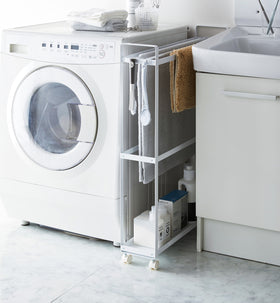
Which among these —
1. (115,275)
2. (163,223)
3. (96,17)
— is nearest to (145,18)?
(96,17)

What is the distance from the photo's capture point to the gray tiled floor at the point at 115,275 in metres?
2.37

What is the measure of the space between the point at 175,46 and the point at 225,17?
384mm

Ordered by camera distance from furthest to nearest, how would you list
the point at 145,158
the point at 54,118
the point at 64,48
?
the point at 54,118
the point at 64,48
the point at 145,158

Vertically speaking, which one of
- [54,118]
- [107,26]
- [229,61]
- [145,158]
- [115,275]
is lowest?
[115,275]

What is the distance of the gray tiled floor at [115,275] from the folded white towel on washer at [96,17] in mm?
942

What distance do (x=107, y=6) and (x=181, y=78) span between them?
0.89 metres

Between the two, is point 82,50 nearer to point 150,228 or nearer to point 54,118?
point 54,118

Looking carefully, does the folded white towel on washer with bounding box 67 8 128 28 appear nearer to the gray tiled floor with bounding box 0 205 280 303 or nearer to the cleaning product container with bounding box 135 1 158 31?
the cleaning product container with bounding box 135 1 158 31

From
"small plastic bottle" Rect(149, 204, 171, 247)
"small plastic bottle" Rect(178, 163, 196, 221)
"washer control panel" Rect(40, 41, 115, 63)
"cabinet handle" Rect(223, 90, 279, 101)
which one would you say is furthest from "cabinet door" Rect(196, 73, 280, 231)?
"washer control panel" Rect(40, 41, 115, 63)

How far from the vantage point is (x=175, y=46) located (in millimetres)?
2697

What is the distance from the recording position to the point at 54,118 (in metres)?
2.77

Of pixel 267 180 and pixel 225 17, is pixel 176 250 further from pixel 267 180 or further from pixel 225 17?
pixel 225 17

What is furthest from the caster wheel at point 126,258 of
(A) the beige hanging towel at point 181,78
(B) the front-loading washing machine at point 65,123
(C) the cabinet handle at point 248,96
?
(C) the cabinet handle at point 248,96

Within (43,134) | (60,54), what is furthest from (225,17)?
(43,134)
